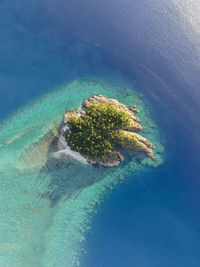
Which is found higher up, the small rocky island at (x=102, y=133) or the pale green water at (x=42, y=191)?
the small rocky island at (x=102, y=133)

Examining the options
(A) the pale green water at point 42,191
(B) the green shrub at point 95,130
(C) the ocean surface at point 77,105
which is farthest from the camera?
(C) the ocean surface at point 77,105

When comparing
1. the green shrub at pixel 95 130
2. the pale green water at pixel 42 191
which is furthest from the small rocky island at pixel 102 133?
the pale green water at pixel 42 191

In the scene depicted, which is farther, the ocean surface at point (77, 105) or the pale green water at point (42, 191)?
the ocean surface at point (77, 105)

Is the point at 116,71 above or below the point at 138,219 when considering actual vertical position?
above

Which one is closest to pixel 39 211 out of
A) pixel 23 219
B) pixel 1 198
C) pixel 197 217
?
pixel 23 219

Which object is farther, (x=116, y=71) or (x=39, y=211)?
(x=116, y=71)

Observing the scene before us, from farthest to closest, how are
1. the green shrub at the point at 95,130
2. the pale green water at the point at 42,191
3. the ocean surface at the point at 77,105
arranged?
the ocean surface at the point at 77,105, the pale green water at the point at 42,191, the green shrub at the point at 95,130

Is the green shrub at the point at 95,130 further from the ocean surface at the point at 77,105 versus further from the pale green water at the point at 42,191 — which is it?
the ocean surface at the point at 77,105

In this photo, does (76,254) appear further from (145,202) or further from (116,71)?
(116,71)
